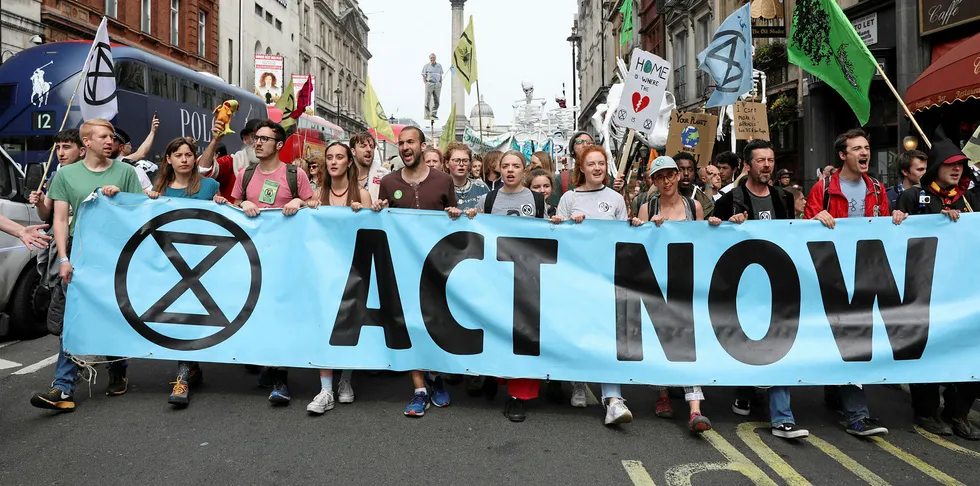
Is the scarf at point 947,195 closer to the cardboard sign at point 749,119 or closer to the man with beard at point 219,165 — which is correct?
the man with beard at point 219,165

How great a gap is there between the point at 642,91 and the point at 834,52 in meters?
3.24

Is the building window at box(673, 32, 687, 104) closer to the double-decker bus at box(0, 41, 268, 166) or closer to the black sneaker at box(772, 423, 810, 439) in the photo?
the double-decker bus at box(0, 41, 268, 166)

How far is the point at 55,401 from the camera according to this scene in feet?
15.3

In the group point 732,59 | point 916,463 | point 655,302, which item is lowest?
point 916,463

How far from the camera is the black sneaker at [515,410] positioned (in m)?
4.68

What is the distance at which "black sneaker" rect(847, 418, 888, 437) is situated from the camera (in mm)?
4355

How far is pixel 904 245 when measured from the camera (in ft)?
15.5

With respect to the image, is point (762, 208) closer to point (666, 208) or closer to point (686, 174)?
point (666, 208)

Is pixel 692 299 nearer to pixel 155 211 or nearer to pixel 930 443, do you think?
pixel 930 443

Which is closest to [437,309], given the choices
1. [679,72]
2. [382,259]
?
[382,259]

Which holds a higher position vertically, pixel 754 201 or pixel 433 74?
pixel 433 74

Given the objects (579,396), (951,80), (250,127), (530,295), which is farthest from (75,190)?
(951,80)

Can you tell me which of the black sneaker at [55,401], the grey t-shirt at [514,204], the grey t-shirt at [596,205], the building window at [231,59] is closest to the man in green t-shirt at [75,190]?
the black sneaker at [55,401]

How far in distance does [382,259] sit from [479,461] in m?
1.60
